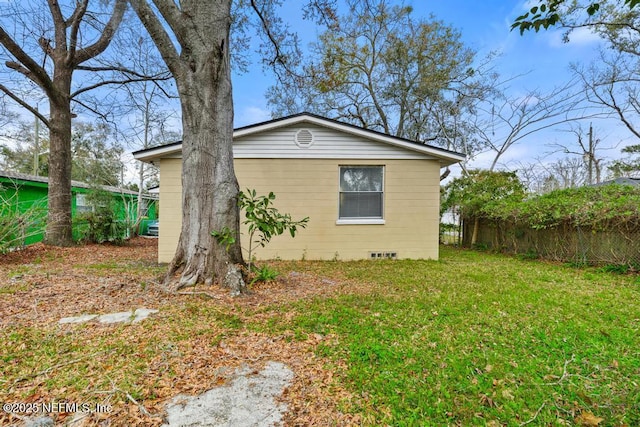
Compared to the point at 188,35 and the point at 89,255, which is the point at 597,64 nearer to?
the point at 188,35

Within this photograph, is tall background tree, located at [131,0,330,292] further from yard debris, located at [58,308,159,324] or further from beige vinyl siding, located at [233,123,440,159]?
beige vinyl siding, located at [233,123,440,159]

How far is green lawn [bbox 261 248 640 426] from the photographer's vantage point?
5.97 ft

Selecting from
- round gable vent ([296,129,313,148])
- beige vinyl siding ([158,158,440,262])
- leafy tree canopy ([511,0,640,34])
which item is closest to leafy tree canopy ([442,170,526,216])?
beige vinyl siding ([158,158,440,262])

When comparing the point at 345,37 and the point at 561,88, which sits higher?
the point at 345,37

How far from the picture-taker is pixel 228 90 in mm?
4340

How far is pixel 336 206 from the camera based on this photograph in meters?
7.38

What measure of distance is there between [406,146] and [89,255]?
28.2ft

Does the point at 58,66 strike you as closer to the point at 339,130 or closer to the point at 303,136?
the point at 303,136

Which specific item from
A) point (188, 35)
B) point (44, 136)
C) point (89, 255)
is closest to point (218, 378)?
point (188, 35)

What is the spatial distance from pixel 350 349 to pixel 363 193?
5380 millimetres

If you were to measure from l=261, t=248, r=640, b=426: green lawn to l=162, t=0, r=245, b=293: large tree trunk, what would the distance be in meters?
1.54

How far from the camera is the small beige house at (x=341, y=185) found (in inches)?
282

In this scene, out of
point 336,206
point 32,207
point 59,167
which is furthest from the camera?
point 59,167

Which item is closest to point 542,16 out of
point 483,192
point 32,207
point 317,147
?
point 317,147
